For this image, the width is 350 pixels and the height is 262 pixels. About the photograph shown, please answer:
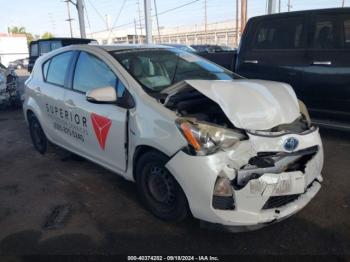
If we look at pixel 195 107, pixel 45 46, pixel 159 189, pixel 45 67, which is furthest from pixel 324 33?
pixel 45 46

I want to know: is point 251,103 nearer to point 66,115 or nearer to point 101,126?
point 101,126

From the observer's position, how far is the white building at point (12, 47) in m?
44.2

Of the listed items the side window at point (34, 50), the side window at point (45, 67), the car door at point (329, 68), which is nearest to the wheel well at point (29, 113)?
the side window at point (45, 67)

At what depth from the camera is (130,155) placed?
11.2 feet

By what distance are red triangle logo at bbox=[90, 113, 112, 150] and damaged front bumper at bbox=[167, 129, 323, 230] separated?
0.99m

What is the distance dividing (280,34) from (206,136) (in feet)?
11.9

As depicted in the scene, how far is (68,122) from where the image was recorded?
429 cm

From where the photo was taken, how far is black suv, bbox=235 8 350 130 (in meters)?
5.08

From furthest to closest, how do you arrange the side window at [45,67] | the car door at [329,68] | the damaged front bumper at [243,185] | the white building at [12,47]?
the white building at [12,47] < the car door at [329,68] < the side window at [45,67] < the damaged front bumper at [243,185]

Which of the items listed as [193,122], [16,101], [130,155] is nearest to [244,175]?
[193,122]

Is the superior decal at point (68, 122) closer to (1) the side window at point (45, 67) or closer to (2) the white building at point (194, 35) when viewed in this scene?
(1) the side window at point (45, 67)

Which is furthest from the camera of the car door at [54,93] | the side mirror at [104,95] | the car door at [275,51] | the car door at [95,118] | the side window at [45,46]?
the side window at [45,46]

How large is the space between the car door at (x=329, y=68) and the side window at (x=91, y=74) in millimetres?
3154

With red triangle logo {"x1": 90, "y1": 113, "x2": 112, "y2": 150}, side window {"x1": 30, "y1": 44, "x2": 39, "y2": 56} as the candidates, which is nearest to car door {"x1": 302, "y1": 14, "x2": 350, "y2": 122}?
red triangle logo {"x1": 90, "y1": 113, "x2": 112, "y2": 150}
